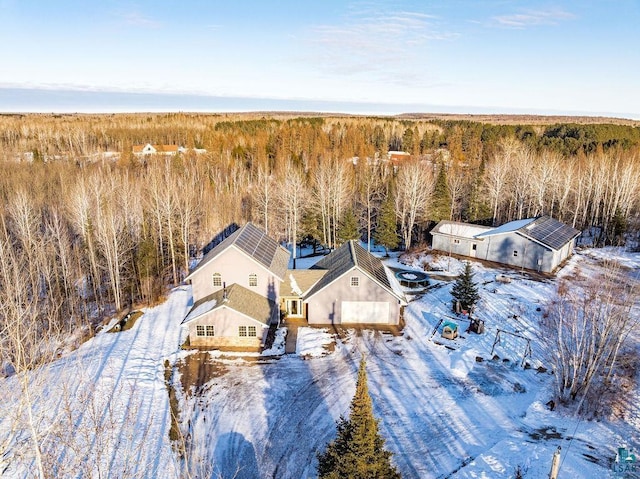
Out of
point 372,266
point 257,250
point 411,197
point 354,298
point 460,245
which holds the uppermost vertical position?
point 411,197

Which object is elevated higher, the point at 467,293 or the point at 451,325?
the point at 467,293

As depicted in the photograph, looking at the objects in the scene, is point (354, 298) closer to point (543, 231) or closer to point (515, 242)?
point (515, 242)

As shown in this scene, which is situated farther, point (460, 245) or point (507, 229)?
point (460, 245)

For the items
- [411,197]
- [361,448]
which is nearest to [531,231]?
[411,197]

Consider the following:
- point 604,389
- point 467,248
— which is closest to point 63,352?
point 604,389

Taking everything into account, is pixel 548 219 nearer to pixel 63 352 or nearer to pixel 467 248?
pixel 467 248

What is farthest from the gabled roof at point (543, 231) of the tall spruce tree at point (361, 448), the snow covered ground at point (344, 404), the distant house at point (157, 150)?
the distant house at point (157, 150)

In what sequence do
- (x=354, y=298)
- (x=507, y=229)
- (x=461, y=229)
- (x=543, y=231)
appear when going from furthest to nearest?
(x=461, y=229) → (x=507, y=229) → (x=543, y=231) → (x=354, y=298)
